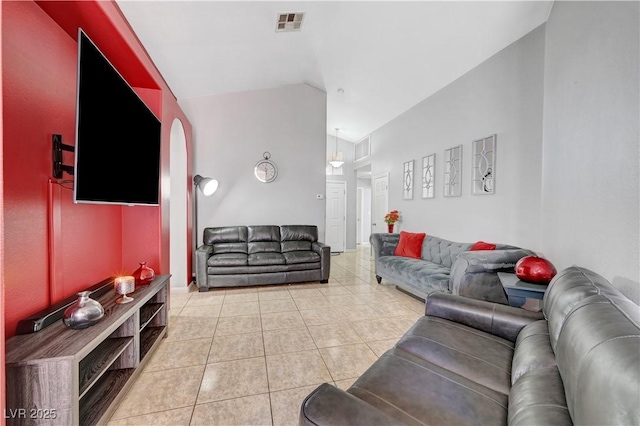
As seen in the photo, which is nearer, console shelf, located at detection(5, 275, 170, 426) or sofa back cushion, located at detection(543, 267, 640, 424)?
sofa back cushion, located at detection(543, 267, 640, 424)

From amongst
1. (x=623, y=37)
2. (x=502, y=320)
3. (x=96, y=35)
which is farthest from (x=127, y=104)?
(x=623, y=37)

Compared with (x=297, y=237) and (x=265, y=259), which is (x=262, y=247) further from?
(x=297, y=237)

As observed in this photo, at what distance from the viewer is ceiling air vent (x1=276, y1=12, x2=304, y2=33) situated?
3.05 meters

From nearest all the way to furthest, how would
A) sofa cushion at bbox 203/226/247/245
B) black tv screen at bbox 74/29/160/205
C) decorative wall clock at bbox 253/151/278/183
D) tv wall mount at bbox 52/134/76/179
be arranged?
1. black tv screen at bbox 74/29/160/205
2. tv wall mount at bbox 52/134/76/179
3. sofa cushion at bbox 203/226/247/245
4. decorative wall clock at bbox 253/151/278/183

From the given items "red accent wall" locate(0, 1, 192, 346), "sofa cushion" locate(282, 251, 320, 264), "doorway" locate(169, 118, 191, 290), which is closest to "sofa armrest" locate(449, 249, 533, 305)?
"sofa cushion" locate(282, 251, 320, 264)

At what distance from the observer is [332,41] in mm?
3662

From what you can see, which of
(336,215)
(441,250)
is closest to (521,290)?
(441,250)

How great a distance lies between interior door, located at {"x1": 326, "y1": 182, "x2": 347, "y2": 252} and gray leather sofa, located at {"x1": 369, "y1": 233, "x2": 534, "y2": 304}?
3048mm

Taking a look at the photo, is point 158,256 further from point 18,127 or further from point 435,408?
point 435,408

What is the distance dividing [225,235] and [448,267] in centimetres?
342

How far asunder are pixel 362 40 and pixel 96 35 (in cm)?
286

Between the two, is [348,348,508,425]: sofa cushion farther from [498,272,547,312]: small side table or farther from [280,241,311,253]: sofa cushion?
[280,241,311,253]: sofa cushion

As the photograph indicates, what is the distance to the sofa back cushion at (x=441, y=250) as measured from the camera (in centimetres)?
358

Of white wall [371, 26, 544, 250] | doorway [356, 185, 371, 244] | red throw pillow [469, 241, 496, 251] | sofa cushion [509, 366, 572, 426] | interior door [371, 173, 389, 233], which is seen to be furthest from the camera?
doorway [356, 185, 371, 244]
